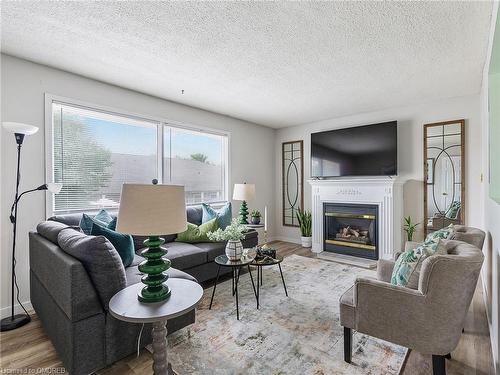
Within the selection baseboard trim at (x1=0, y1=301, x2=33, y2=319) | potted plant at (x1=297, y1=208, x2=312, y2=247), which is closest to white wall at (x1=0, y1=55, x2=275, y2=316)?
baseboard trim at (x1=0, y1=301, x2=33, y2=319)

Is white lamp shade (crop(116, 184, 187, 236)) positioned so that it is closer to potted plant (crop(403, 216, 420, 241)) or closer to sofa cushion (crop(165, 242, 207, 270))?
sofa cushion (crop(165, 242, 207, 270))

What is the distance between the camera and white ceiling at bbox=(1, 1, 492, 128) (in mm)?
1885

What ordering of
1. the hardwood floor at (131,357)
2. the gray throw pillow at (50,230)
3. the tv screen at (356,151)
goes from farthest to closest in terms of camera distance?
the tv screen at (356,151)
the gray throw pillow at (50,230)
the hardwood floor at (131,357)

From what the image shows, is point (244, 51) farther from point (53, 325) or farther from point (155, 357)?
point (53, 325)

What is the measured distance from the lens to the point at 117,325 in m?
1.74

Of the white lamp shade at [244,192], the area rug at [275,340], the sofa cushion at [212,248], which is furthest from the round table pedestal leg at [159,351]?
the white lamp shade at [244,192]

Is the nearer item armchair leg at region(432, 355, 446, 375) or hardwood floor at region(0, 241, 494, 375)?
armchair leg at region(432, 355, 446, 375)

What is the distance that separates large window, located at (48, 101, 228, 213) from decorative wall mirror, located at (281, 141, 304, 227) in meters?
1.92

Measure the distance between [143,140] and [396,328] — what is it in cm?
353

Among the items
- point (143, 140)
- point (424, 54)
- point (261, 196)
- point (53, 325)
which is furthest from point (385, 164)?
point (53, 325)

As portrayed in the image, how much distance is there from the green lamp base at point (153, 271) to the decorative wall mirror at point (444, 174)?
4067 millimetres

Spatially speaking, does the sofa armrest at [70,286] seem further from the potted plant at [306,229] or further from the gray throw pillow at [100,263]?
the potted plant at [306,229]

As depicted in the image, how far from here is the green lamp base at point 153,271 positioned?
4.84 feet

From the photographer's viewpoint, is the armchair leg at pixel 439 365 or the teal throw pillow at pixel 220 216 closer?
the armchair leg at pixel 439 365
